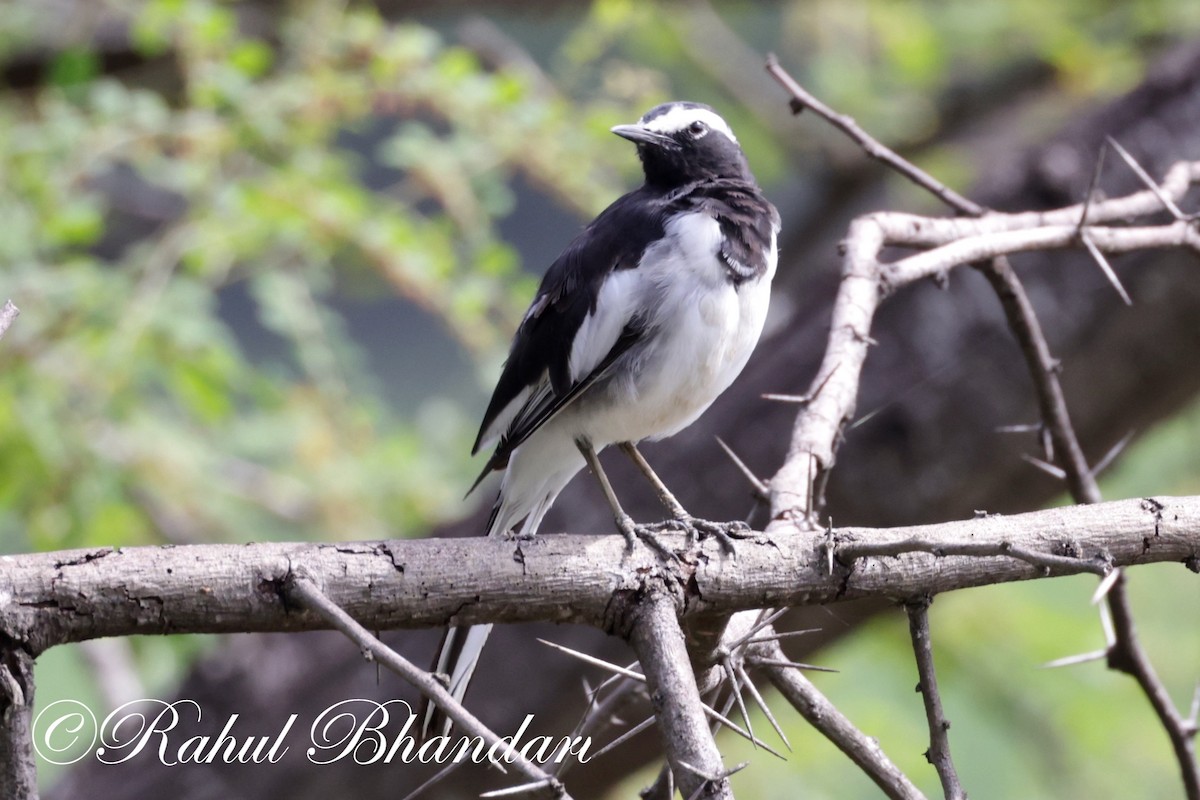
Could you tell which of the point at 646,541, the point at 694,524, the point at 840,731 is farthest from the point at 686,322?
the point at 840,731

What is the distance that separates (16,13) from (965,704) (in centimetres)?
488

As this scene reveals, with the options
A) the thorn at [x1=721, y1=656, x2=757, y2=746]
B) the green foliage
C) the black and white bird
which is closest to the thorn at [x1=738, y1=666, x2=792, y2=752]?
the thorn at [x1=721, y1=656, x2=757, y2=746]

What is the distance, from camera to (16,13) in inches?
180

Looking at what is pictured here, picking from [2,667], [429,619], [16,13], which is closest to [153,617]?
[2,667]

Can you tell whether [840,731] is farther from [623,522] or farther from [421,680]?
[421,680]

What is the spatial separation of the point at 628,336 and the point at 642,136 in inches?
24.1

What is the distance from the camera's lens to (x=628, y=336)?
2428 millimetres

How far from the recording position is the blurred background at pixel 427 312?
339 cm

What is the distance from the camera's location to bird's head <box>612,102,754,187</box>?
2.81 meters

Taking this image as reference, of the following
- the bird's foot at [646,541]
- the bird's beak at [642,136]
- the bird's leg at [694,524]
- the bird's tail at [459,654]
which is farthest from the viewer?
the bird's beak at [642,136]

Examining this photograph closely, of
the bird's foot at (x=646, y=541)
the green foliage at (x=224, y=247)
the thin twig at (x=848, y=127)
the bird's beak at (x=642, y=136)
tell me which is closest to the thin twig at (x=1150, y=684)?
the thin twig at (x=848, y=127)

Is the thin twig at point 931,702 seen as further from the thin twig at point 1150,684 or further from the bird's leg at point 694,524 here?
the thin twig at point 1150,684

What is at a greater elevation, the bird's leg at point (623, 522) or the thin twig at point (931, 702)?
the bird's leg at point (623, 522)

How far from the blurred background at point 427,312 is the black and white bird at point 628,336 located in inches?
34.0
